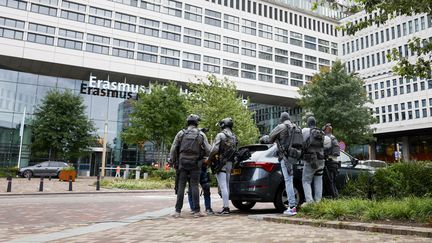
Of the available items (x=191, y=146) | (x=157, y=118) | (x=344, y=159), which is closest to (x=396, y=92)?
(x=157, y=118)

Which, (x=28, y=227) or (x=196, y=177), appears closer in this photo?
(x=28, y=227)

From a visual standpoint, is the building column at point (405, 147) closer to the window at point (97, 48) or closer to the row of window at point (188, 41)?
the row of window at point (188, 41)

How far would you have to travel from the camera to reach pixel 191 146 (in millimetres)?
7785

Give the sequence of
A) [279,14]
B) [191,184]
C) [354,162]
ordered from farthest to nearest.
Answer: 1. [279,14]
2. [354,162]
3. [191,184]

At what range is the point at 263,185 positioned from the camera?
8.09 metres

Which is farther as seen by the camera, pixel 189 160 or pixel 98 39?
pixel 98 39

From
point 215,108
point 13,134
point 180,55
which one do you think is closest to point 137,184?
point 215,108

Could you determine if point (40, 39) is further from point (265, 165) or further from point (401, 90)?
point (401, 90)

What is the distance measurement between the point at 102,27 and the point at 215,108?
61.0ft

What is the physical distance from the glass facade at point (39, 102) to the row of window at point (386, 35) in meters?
33.8

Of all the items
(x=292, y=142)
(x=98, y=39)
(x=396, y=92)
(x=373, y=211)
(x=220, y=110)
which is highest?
(x=98, y=39)

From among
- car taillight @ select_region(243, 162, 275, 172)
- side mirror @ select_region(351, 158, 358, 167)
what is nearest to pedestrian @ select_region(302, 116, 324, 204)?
car taillight @ select_region(243, 162, 275, 172)

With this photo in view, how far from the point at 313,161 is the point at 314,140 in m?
0.45

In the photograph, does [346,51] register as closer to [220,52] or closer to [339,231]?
[220,52]
